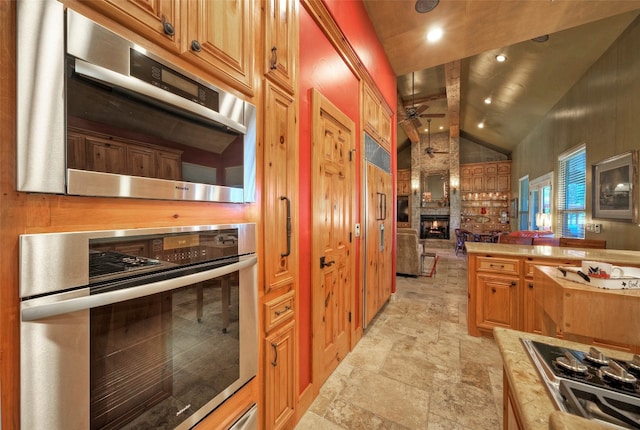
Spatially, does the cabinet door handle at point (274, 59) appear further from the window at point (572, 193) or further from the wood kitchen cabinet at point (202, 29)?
the window at point (572, 193)

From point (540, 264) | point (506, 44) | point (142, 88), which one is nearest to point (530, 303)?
point (540, 264)

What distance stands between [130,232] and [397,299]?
3968 millimetres

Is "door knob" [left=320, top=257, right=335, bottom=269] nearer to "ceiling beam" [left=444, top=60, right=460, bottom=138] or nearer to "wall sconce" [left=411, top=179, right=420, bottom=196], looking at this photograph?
"ceiling beam" [left=444, top=60, right=460, bottom=138]

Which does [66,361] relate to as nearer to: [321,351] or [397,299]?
[321,351]

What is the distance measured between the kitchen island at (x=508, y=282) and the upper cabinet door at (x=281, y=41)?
9.04ft

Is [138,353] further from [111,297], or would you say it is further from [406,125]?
[406,125]

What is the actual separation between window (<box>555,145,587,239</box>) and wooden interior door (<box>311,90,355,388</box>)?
4494 mm

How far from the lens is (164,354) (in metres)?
0.81

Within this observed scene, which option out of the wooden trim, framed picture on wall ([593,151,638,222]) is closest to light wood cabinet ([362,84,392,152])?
the wooden trim

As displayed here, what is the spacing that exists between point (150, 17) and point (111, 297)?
2.88ft

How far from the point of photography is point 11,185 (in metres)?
0.55

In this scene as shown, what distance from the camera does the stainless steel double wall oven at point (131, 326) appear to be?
57cm

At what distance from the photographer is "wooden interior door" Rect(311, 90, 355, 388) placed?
183 cm

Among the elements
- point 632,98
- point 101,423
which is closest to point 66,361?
point 101,423
